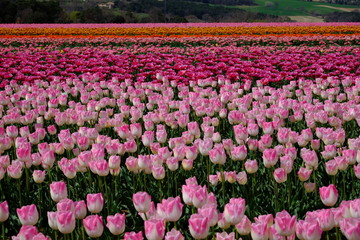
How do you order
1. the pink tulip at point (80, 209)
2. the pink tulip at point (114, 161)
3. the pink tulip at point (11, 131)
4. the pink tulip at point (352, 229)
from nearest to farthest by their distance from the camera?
the pink tulip at point (352, 229)
the pink tulip at point (80, 209)
the pink tulip at point (114, 161)
the pink tulip at point (11, 131)

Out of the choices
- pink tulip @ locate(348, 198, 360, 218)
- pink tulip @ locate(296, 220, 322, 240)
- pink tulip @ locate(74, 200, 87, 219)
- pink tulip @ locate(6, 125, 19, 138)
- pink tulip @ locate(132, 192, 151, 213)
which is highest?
pink tulip @ locate(348, 198, 360, 218)

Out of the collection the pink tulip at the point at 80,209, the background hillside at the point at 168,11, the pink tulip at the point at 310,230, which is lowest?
the pink tulip at the point at 80,209

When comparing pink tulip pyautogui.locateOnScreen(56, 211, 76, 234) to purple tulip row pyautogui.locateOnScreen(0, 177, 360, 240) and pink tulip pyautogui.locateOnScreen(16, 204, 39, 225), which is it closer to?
purple tulip row pyautogui.locateOnScreen(0, 177, 360, 240)

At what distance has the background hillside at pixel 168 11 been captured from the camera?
41.8 metres

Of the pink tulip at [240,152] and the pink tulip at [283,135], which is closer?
the pink tulip at [240,152]

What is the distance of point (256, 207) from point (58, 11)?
4403 centimetres

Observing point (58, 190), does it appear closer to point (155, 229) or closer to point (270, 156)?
point (155, 229)

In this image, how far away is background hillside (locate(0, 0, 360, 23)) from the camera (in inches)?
1645

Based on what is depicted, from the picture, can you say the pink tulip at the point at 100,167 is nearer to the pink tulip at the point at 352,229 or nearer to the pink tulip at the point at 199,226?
the pink tulip at the point at 199,226

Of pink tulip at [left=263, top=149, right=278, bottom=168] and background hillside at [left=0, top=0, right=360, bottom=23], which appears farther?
background hillside at [left=0, top=0, right=360, bottom=23]

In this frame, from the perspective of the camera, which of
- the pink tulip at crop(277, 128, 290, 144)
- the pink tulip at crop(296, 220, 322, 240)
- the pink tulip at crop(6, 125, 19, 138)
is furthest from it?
the pink tulip at crop(6, 125, 19, 138)

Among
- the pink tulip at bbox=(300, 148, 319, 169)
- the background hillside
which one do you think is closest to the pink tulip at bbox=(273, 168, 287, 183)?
the pink tulip at bbox=(300, 148, 319, 169)

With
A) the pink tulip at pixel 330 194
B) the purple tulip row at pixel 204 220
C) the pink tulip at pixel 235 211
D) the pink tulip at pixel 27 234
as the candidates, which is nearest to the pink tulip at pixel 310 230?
the purple tulip row at pixel 204 220

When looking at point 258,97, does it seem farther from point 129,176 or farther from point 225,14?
point 225,14
